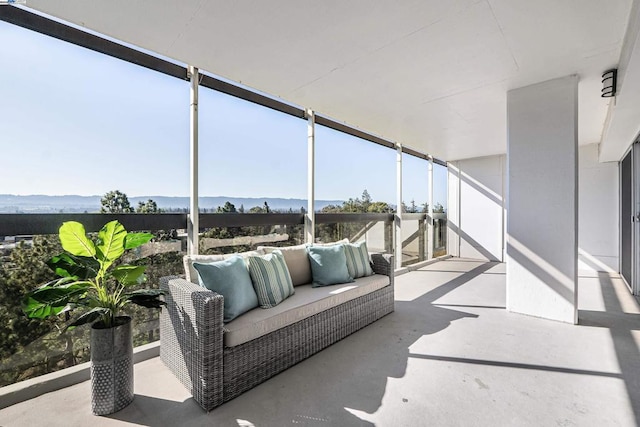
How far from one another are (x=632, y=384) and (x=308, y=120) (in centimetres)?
401

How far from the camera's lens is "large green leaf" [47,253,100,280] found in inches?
71.3

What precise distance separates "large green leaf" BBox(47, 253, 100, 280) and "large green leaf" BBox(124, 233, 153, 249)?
0.20m

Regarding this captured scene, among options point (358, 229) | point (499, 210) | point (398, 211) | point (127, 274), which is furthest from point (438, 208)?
point (127, 274)

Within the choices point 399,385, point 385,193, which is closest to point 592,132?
point 385,193

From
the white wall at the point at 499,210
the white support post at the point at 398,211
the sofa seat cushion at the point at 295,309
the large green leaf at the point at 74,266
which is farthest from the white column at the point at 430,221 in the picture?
the large green leaf at the point at 74,266

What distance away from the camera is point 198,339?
189 cm

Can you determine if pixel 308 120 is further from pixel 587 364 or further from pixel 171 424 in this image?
pixel 587 364

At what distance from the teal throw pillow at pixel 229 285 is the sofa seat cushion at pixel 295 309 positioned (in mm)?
66

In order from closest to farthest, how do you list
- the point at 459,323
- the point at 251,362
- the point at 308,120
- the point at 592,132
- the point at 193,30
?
Result: the point at 251,362
the point at 193,30
the point at 459,323
the point at 308,120
the point at 592,132

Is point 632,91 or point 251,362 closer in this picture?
point 251,362

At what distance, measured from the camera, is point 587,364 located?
2.35 m

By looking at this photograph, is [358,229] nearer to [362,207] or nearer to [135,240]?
[362,207]

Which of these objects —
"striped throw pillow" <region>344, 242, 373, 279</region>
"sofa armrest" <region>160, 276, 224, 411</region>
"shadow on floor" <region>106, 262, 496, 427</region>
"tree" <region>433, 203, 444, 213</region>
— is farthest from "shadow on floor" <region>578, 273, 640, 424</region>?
"tree" <region>433, 203, 444, 213</region>

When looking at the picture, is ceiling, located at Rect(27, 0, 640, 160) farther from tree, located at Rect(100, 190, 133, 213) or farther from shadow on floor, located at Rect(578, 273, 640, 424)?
shadow on floor, located at Rect(578, 273, 640, 424)
